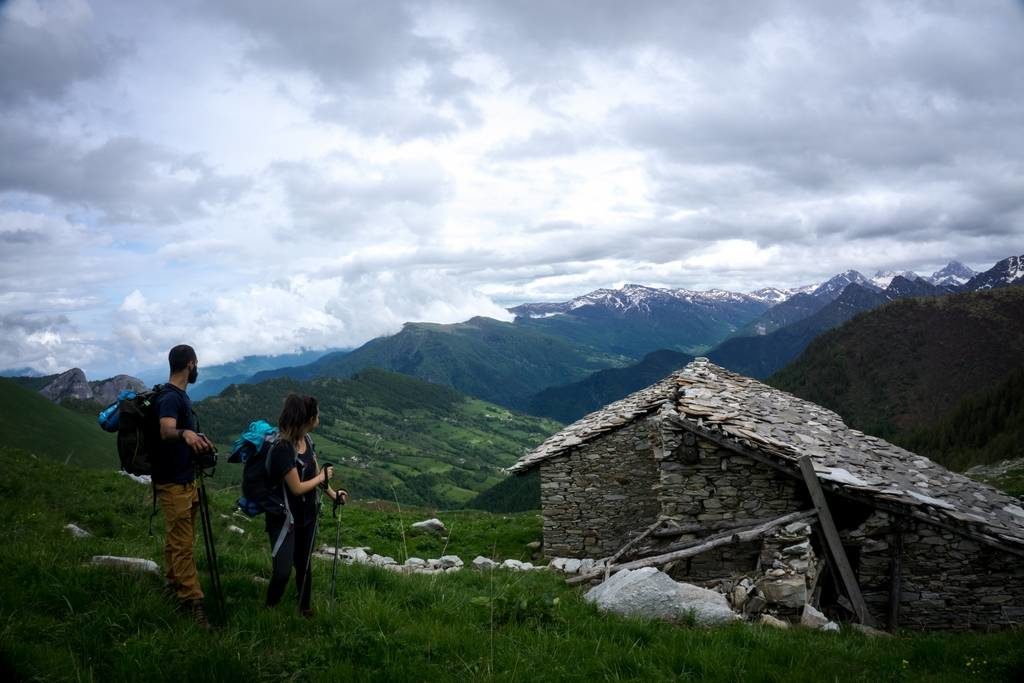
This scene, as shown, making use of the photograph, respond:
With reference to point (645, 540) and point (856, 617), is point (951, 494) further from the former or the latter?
point (645, 540)

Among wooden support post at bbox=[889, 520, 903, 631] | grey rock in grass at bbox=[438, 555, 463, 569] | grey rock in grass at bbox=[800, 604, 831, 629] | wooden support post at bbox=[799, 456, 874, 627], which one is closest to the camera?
grey rock in grass at bbox=[800, 604, 831, 629]

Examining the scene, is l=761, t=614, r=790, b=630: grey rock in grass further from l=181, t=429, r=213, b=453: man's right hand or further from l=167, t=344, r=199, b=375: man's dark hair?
l=167, t=344, r=199, b=375: man's dark hair

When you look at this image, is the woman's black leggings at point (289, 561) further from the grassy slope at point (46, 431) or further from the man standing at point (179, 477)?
the grassy slope at point (46, 431)

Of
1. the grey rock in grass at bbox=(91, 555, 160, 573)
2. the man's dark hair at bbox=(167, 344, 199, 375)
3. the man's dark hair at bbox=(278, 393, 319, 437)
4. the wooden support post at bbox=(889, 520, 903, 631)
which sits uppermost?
the man's dark hair at bbox=(167, 344, 199, 375)

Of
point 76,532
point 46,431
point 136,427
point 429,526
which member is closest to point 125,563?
point 136,427

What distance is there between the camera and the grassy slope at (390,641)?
5.33 meters

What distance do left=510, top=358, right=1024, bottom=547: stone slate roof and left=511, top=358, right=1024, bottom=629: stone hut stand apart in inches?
1.9

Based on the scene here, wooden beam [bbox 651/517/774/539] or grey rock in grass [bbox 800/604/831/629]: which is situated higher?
wooden beam [bbox 651/517/774/539]

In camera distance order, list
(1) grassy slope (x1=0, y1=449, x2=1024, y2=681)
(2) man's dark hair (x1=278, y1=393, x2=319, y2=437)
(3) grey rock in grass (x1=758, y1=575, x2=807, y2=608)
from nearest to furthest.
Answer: (1) grassy slope (x1=0, y1=449, x2=1024, y2=681) < (2) man's dark hair (x1=278, y1=393, x2=319, y2=437) < (3) grey rock in grass (x1=758, y1=575, x2=807, y2=608)

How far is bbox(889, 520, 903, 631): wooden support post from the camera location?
35.0 feet

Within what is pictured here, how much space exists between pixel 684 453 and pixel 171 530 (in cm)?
953

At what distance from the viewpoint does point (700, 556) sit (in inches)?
466

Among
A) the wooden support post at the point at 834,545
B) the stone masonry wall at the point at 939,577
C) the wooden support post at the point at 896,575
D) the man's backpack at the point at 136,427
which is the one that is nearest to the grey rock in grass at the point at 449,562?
the wooden support post at the point at 834,545

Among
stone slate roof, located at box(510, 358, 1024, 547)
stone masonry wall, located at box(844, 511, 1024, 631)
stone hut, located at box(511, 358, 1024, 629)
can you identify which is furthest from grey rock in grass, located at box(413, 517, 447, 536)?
stone masonry wall, located at box(844, 511, 1024, 631)
